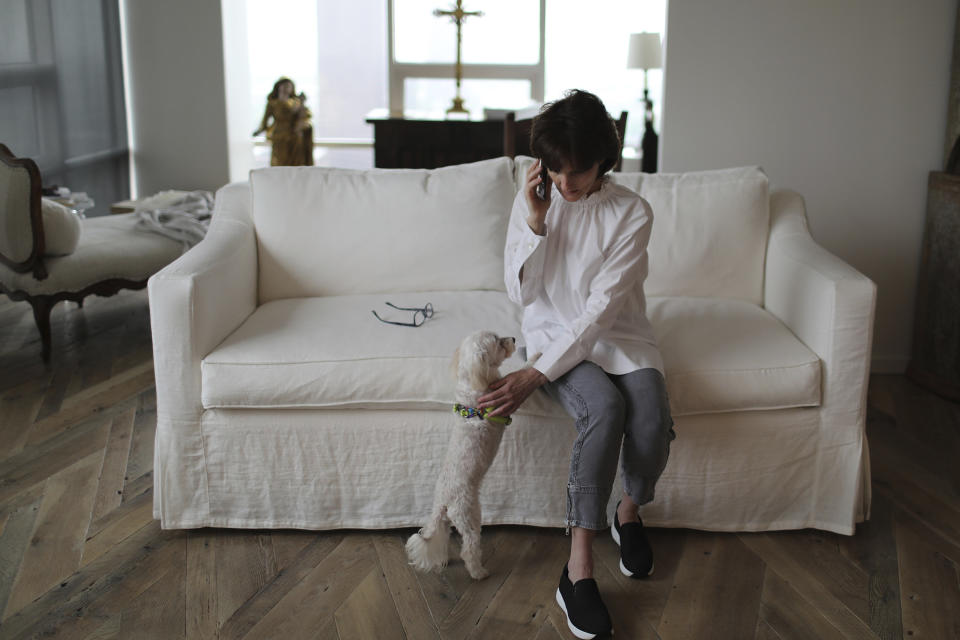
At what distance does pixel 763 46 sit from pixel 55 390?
107 inches

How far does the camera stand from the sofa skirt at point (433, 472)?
2.17m

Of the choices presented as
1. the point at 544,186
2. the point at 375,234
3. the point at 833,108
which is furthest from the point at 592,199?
the point at 833,108

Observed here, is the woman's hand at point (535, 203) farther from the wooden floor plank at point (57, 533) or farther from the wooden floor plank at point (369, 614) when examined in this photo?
the wooden floor plank at point (57, 533)

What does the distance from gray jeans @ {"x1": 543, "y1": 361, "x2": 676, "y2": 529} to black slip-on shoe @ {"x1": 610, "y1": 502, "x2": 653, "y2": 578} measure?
0.09m

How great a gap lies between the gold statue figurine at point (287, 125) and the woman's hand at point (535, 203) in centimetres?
309

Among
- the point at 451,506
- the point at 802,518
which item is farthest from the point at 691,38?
the point at 451,506

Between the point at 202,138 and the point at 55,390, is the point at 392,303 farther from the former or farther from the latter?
the point at 202,138

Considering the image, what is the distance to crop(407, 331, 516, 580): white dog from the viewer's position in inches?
74.4

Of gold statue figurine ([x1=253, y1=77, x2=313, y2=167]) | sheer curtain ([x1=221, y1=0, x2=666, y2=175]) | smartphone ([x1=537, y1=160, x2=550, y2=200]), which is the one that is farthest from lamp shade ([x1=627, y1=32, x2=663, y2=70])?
smartphone ([x1=537, y1=160, x2=550, y2=200])

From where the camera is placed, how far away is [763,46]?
127 inches

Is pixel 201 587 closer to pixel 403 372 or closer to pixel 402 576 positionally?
pixel 402 576

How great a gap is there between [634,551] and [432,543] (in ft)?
1.49

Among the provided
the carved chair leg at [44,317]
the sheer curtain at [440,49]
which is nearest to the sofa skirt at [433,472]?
the carved chair leg at [44,317]

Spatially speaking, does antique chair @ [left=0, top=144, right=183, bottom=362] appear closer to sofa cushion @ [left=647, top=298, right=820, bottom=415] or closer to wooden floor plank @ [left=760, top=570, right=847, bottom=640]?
sofa cushion @ [left=647, top=298, right=820, bottom=415]
